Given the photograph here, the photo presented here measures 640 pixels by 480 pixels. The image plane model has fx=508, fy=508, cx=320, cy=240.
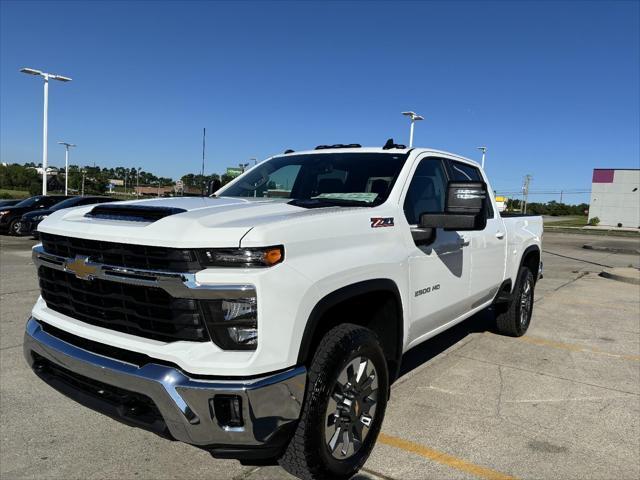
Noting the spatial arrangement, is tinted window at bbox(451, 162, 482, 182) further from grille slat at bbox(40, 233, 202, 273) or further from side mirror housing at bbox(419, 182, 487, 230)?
grille slat at bbox(40, 233, 202, 273)

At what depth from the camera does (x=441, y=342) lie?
18.5 feet

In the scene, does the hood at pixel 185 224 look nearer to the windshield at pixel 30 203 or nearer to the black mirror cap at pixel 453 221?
the black mirror cap at pixel 453 221

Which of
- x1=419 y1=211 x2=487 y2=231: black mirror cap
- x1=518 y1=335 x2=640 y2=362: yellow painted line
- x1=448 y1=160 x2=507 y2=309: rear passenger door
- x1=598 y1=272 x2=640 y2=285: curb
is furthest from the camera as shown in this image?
x1=598 y1=272 x2=640 y2=285: curb

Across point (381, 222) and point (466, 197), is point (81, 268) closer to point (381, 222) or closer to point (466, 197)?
point (381, 222)

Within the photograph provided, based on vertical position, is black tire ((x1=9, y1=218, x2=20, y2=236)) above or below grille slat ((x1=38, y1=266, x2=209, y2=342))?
below

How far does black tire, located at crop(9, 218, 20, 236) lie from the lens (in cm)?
1797

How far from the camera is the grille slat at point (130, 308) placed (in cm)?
222

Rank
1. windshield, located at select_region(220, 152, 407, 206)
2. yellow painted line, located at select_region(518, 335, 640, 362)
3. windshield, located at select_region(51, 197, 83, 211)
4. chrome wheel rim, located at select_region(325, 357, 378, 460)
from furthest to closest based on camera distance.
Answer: windshield, located at select_region(51, 197, 83, 211)
yellow painted line, located at select_region(518, 335, 640, 362)
windshield, located at select_region(220, 152, 407, 206)
chrome wheel rim, located at select_region(325, 357, 378, 460)

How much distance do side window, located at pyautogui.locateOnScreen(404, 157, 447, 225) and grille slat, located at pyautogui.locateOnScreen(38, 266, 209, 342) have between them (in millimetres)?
1729

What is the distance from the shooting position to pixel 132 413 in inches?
90.4

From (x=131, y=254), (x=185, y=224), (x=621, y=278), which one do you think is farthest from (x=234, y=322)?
(x=621, y=278)

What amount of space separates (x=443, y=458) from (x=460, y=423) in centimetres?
55

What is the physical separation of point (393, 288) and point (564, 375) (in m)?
2.64

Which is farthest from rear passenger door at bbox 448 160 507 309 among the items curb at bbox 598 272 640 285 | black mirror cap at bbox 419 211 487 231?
curb at bbox 598 272 640 285
